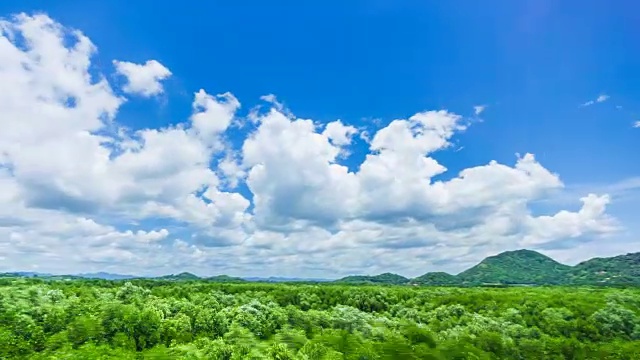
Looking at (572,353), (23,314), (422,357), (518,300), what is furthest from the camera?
(518,300)

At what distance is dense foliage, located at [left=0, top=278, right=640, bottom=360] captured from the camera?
43.8 metres

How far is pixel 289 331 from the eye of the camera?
6147 centimetres

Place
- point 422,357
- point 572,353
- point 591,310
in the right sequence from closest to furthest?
point 422,357 → point 572,353 → point 591,310

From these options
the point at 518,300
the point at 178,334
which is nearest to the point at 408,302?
the point at 518,300

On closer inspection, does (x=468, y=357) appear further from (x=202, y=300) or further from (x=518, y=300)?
(x=518, y=300)

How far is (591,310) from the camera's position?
99.9 metres

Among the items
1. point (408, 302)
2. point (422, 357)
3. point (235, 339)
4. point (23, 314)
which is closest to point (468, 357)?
point (422, 357)

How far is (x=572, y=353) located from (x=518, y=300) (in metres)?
60.2

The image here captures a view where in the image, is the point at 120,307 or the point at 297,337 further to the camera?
the point at 120,307

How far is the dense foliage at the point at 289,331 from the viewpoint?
43.8 metres

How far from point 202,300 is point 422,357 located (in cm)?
7841

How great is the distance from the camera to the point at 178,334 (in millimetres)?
62625

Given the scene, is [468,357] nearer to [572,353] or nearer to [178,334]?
[572,353]

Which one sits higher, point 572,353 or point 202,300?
point 202,300
